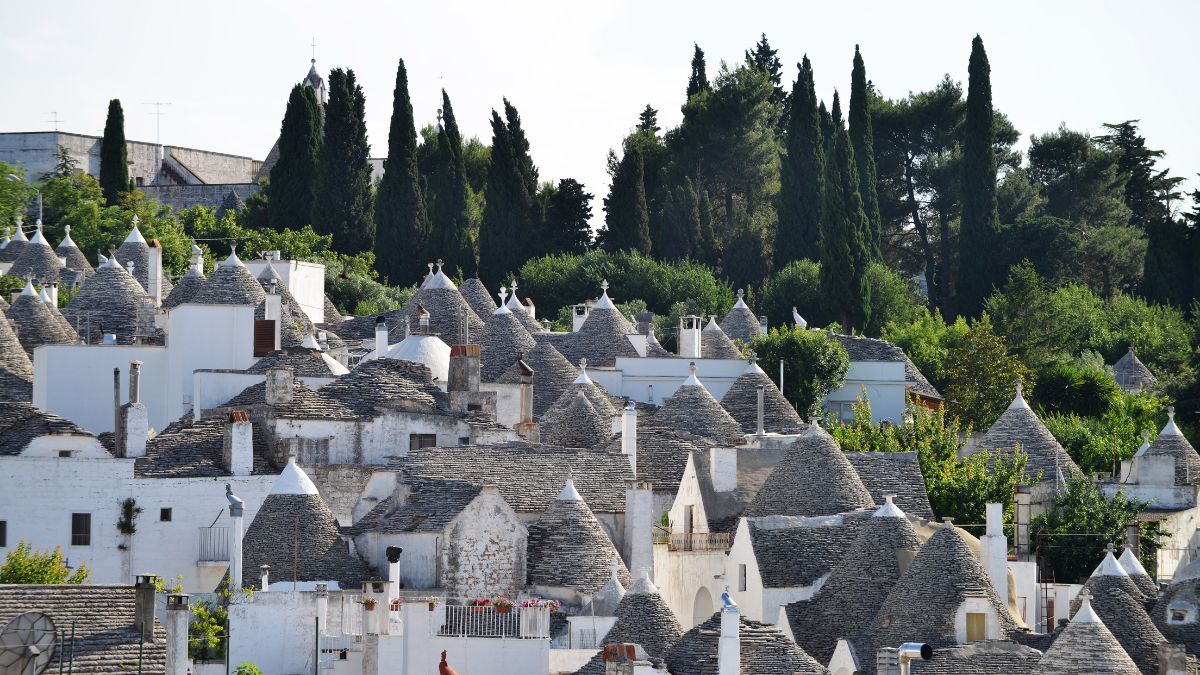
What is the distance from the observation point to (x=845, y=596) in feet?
172

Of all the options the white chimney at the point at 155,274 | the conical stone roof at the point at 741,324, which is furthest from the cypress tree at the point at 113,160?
the conical stone roof at the point at 741,324

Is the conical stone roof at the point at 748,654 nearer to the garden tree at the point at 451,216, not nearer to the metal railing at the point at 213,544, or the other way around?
the metal railing at the point at 213,544

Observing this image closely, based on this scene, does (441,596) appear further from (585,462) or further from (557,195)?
(557,195)

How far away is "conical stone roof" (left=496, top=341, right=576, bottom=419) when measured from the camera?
69.8 meters

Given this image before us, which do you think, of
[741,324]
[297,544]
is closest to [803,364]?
[741,324]

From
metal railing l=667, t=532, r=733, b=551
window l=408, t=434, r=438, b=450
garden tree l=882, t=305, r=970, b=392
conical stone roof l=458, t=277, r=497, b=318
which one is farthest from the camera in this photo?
garden tree l=882, t=305, r=970, b=392

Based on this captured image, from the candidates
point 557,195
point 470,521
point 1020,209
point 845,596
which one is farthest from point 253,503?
point 1020,209

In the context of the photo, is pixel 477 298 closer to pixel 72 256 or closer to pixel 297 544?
Result: pixel 72 256

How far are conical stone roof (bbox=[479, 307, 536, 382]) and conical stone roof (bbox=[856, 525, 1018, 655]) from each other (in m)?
21.7

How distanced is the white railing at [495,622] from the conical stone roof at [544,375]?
71.0ft

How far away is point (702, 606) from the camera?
2276 inches

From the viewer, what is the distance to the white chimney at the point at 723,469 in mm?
61906

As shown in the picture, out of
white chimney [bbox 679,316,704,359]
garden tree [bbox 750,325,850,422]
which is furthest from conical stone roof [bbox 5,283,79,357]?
garden tree [bbox 750,325,850,422]

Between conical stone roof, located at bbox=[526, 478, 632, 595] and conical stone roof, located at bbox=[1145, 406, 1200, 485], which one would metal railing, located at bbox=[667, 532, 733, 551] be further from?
conical stone roof, located at bbox=[1145, 406, 1200, 485]
